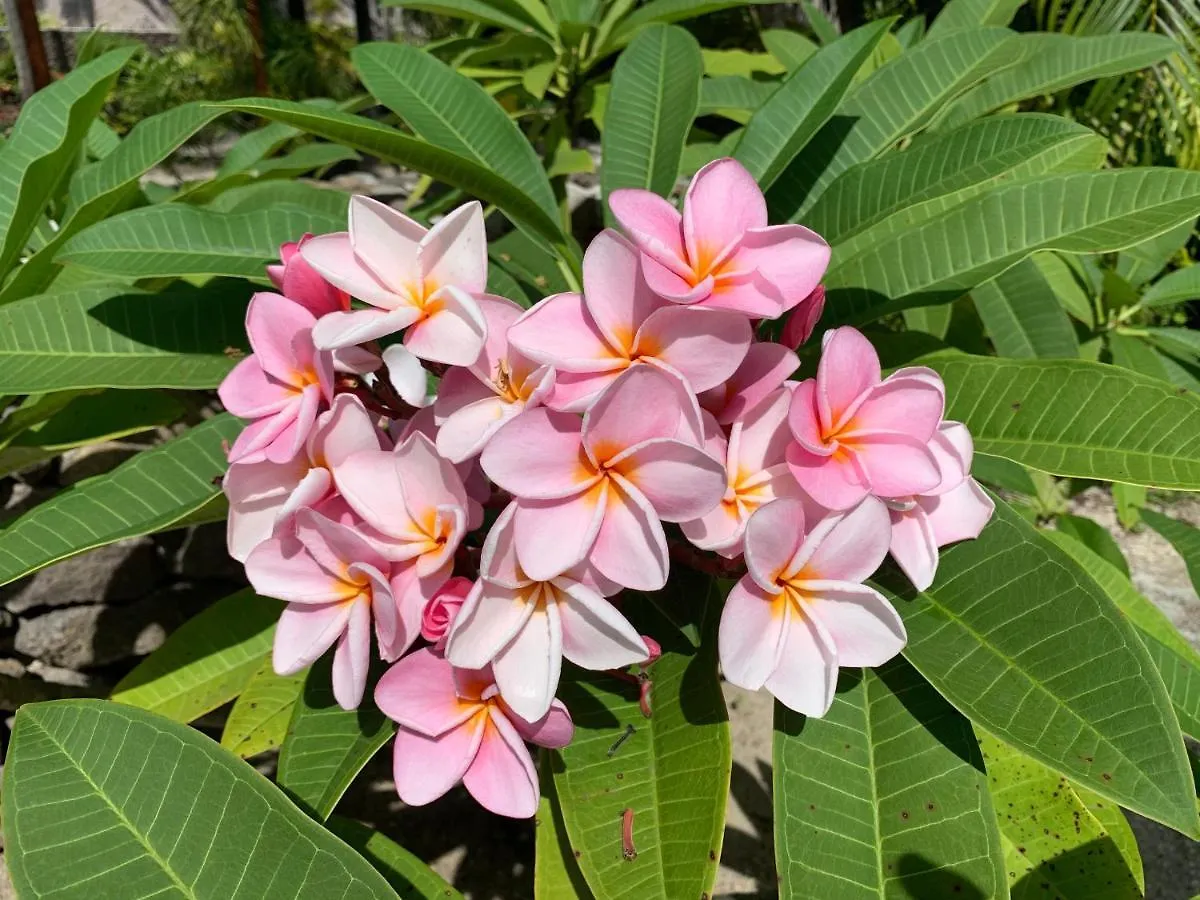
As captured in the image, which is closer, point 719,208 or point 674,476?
point 674,476

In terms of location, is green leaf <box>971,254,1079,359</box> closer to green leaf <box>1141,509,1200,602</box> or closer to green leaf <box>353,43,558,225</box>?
green leaf <box>1141,509,1200,602</box>

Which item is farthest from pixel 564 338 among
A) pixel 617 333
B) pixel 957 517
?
pixel 957 517

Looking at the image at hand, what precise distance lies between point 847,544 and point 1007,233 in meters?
0.54

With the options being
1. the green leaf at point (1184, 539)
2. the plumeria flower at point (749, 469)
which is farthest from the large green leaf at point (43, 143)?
the green leaf at point (1184, 539)

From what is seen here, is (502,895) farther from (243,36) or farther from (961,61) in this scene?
(243,36)

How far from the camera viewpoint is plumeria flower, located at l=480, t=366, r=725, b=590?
1.82 ft

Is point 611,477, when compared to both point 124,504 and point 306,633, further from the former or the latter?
point 124,504

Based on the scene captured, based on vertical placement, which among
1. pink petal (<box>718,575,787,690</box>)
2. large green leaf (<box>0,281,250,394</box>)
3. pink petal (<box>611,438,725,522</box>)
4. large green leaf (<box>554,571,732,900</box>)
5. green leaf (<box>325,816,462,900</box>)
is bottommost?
green leaf (<box>325,816,462,900</box>)

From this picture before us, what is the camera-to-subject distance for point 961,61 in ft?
4.01

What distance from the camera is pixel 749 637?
0.62 m

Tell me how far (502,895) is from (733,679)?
103 cm

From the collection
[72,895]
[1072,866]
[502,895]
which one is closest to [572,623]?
[72,895]

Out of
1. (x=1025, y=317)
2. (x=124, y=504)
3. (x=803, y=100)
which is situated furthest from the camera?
(x=1025, y=317)

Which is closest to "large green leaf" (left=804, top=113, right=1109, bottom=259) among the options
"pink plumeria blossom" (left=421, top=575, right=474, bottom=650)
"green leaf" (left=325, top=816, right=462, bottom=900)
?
"pink plumeria blossom" (left=421, top=575, right=474, bottom=650)
